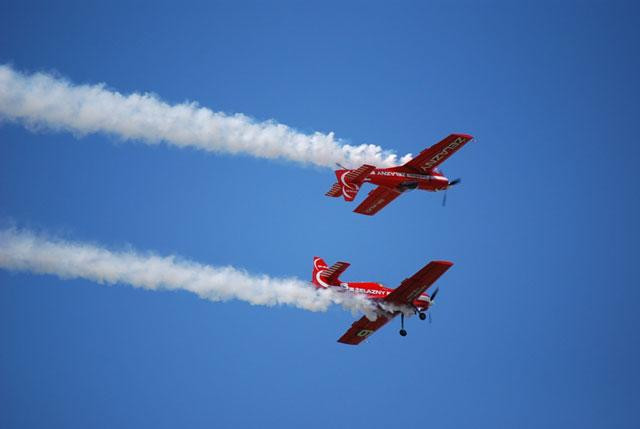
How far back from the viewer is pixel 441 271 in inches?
1626

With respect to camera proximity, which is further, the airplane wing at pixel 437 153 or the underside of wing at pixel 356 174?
the airplane wing at pixel 437 153

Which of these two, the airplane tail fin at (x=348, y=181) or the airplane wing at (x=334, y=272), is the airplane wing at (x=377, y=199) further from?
the airplane wing at (x=334, y=272)

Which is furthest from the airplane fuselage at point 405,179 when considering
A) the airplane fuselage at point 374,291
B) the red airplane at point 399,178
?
the airplane fuselage at point 374,291

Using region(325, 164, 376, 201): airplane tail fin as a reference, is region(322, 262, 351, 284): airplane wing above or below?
below

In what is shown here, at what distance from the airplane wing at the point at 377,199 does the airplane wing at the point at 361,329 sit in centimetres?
499

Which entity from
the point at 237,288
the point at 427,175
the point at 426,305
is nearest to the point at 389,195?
the point at 427,175

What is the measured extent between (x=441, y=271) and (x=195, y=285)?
31.2ft

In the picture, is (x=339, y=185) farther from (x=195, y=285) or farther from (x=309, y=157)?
(x=195, y=285)

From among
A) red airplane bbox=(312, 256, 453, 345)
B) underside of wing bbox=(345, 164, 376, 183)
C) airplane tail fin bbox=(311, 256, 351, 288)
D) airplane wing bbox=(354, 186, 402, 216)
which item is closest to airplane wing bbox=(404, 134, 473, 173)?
airplane wing bbox=(354, 186, 402, 216)

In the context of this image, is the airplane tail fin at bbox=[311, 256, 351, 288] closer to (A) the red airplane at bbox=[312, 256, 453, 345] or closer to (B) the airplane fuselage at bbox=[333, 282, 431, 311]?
(A) the red airplane at bbox=[312, 256, 453, 345]

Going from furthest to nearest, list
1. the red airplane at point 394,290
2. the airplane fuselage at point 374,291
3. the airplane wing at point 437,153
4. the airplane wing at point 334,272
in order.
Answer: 1. the airplane wing at point 437,153
2. the airplane fuselage at point 374,291
3. the red airplane at point 394,290
4. the airplane wing at point 334,272

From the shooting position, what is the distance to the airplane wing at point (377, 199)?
4550 cm

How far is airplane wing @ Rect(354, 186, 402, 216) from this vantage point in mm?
45500

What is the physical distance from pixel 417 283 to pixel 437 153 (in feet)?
20.0
